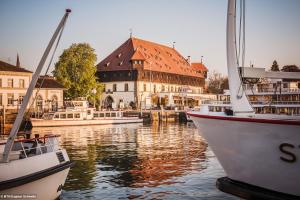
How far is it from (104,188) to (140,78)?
78065 mm

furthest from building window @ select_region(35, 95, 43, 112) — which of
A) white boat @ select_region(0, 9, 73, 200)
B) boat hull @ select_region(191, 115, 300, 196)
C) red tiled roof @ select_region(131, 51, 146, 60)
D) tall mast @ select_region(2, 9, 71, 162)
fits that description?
tall mast @ select_region(2, 9, 71, 162)

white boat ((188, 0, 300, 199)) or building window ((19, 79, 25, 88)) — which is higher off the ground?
building window ((19, 79, 25, 88))

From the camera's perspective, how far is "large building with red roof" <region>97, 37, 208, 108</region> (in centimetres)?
9438

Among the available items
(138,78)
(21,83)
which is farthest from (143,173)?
(138,78)

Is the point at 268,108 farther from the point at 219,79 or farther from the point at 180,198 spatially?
the point at 219,79

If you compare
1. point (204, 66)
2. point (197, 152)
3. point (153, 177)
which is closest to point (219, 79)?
point (204, 66)

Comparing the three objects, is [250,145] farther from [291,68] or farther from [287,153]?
[291,68]

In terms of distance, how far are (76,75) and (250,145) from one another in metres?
67.8

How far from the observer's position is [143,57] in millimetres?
95250

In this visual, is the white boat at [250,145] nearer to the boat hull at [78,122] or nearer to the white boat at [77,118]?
the boat hull at [78,122]

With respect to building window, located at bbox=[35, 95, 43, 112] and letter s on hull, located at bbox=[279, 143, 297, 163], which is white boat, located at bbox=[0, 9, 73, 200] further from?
building window, located at bbox=[35, 95, 43, 112]

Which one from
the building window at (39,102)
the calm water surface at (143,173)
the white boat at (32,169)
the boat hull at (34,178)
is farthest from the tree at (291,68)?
the building window at (39,102)

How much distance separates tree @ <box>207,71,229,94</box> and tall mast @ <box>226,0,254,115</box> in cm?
11789

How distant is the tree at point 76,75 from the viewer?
3049 inches
